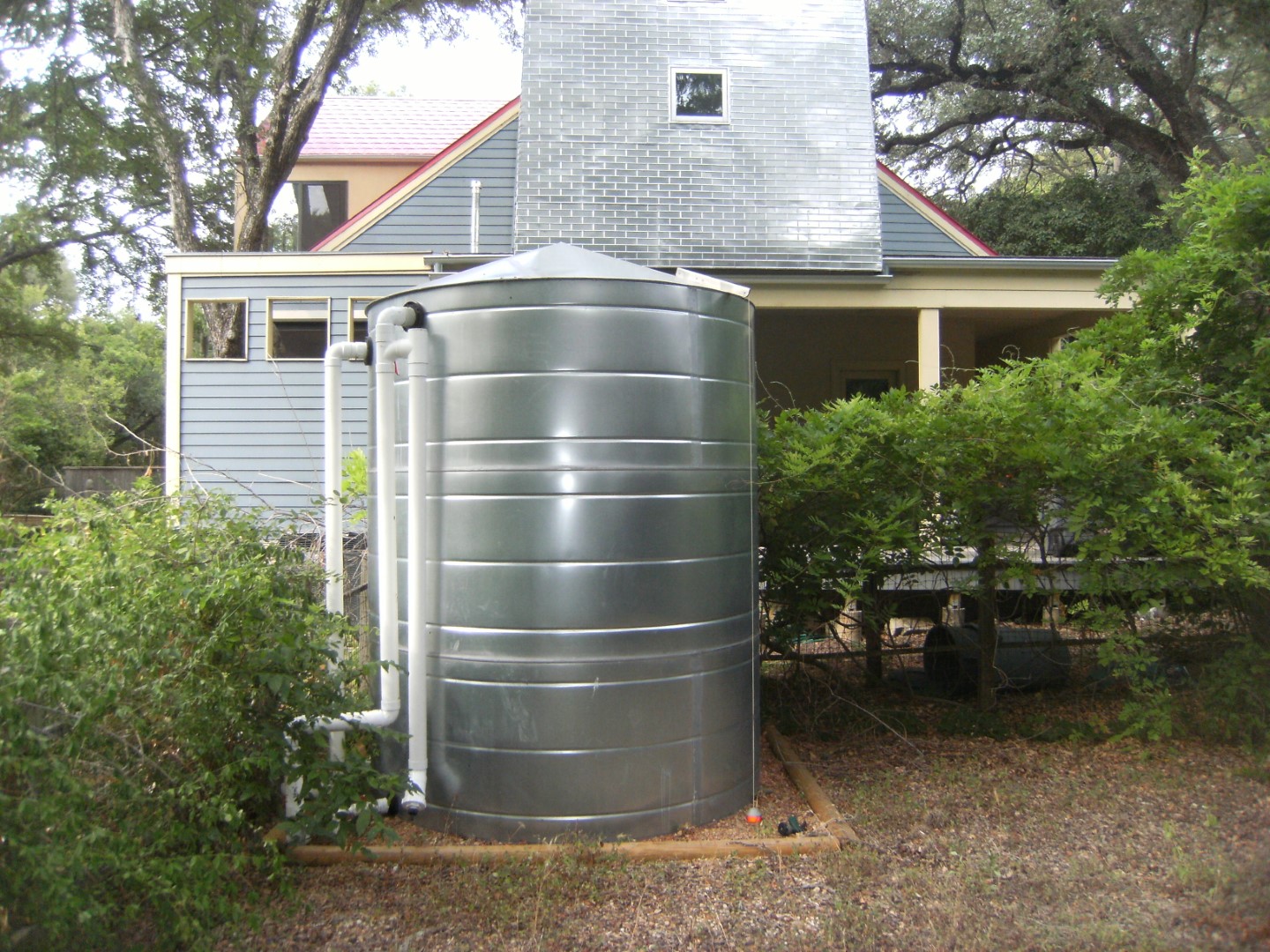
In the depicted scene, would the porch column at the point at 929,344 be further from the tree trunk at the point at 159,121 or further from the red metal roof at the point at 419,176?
the tree trunk at the point at 159,121

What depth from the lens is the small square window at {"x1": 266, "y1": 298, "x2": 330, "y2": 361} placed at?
12820 mm

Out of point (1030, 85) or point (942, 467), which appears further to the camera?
point (1030, 85)

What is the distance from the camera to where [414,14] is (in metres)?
21.3

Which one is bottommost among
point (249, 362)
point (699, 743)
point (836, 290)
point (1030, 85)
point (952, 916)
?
point (952, 916)

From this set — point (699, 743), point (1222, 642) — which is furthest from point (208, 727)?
point (1222, 642)

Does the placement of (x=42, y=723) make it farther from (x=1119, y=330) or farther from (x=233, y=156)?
(x=233, y=156)

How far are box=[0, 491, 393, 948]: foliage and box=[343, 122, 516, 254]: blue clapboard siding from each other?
10.7m

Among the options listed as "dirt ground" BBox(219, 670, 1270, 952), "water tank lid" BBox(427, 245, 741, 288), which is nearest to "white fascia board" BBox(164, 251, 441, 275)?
"water tank lid" BBox(427, 245, 741, 288)

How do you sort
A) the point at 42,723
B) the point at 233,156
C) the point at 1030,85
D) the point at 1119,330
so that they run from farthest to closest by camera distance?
1. the point at 1030,85
2. the point at 233,156
3. the point at 1119,330
4. the point at 42,723

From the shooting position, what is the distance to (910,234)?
47.1 ft

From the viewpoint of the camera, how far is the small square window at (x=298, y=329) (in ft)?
42.1

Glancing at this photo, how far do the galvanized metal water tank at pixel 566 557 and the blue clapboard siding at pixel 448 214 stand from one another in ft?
34.4

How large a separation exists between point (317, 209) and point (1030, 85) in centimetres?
1567

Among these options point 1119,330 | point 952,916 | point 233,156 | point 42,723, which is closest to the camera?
point 42,723
